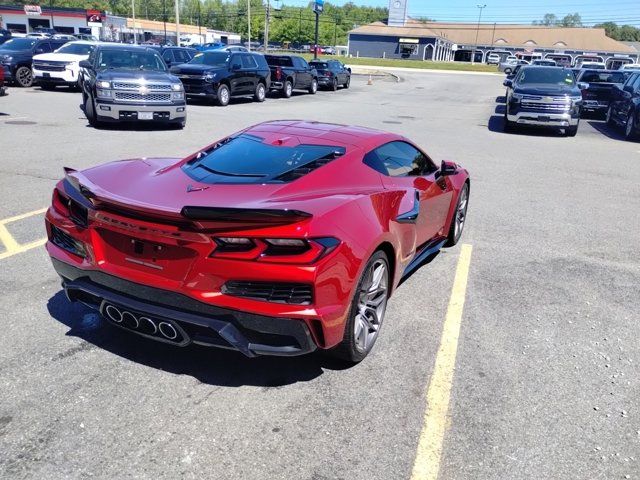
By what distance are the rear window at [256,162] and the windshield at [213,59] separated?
1727 centimetres

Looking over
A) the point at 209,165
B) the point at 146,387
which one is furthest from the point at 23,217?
the point at 146,387

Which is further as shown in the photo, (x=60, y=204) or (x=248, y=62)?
(x=248, y=62)

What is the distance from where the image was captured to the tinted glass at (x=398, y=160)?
430 cm

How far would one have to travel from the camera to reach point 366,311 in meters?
3.73

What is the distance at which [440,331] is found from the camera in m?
4.30

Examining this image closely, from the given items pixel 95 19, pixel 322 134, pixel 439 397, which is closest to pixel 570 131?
pixel 322 134

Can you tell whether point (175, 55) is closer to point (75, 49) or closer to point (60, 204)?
point (75, 49)

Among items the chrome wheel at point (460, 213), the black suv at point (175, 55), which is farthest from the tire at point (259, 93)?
the chrome wheel at point (460, 213)

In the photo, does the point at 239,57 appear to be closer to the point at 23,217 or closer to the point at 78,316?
the point at 23,217

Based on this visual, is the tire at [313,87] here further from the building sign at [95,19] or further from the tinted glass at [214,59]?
the building sign at [95,19]

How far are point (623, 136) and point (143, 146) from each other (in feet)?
48.0

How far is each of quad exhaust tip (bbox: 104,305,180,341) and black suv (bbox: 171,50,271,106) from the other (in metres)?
17.3

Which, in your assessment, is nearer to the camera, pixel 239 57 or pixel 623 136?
pixel 623 136

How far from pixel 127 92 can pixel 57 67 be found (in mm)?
10124
